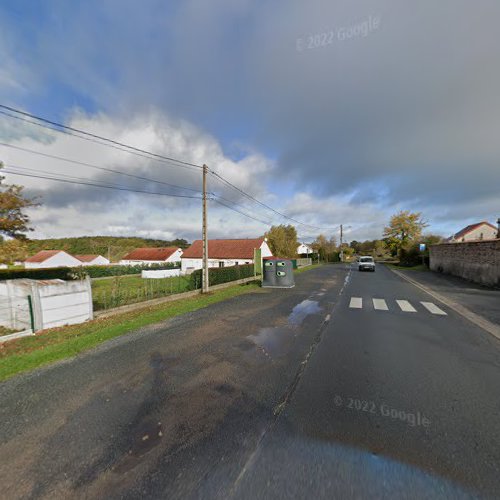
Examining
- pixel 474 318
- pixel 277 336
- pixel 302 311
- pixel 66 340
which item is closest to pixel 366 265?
pixel 474 318

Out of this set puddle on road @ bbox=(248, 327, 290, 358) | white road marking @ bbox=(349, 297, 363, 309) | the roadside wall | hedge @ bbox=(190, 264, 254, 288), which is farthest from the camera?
the roadside wall

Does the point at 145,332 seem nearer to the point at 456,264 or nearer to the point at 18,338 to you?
the point at 18,338

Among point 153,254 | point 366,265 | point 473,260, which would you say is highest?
Result: point 153,254

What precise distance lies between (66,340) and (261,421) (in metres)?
5.86

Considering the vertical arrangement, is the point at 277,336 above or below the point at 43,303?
below

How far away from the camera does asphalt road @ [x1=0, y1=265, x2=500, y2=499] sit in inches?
79.1

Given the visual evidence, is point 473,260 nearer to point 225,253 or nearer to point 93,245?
point 225,253

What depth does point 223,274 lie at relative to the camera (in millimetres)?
16438

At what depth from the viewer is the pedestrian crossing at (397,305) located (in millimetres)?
8248

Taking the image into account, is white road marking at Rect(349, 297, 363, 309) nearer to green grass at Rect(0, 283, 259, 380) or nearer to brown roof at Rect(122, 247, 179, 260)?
green grass at Rect(0, 283, 259, 380)

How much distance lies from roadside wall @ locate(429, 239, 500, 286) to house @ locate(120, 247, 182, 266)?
47489 mm

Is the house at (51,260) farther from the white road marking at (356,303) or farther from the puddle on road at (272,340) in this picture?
the white road marking at (356,303)

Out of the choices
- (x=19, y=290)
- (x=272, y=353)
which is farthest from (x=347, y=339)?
(x=19, y=290)

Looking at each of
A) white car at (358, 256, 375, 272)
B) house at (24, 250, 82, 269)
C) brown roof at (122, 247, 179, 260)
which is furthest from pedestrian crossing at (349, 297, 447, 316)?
house at (24, 250, 82, 269)
